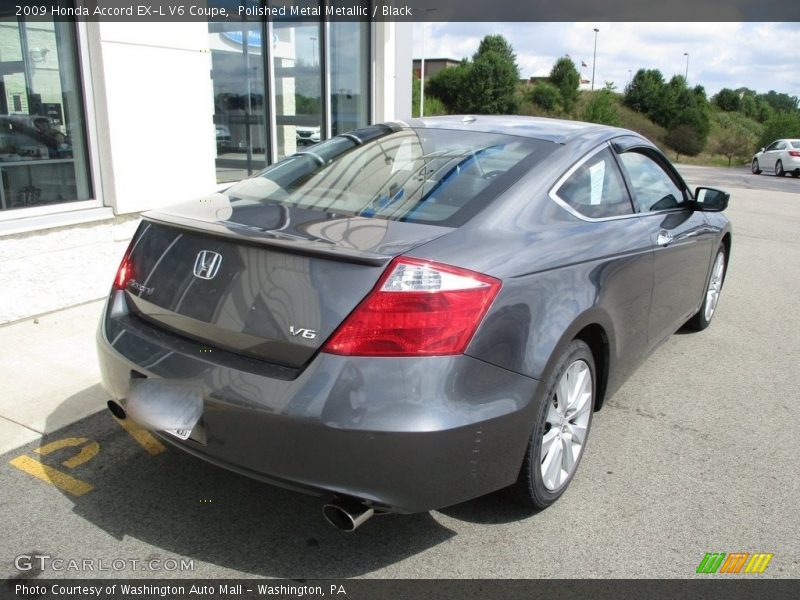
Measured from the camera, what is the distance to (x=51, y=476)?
3014 millimetres

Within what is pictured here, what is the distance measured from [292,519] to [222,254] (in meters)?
1.10

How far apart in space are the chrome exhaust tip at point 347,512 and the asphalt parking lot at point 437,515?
345 mm

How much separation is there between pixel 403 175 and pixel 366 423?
4.21 ft

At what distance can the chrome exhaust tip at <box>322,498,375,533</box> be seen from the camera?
2.18m

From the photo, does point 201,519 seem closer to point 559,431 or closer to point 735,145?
point 559,431

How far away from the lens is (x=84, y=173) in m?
5.61

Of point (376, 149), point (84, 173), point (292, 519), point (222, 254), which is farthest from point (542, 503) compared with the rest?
point (84, 173)

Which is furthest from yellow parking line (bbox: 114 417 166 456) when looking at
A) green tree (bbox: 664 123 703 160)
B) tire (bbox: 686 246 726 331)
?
green tree (bbox: 664 123 703 160)

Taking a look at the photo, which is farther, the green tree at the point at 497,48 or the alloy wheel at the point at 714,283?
the green tree at the point at 497,48

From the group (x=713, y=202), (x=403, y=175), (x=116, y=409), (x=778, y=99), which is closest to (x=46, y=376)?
(x=116, y=409)

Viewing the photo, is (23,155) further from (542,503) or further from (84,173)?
(542,503)

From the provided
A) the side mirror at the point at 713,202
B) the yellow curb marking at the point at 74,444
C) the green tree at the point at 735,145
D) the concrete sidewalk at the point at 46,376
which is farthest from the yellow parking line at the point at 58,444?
the green tree at the point at 735,145

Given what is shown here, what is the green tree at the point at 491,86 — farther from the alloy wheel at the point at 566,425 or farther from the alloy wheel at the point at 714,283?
the alloy wheel at the point at 566,425

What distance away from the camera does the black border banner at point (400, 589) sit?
231cm
